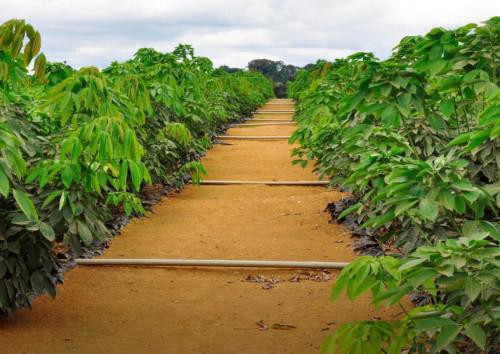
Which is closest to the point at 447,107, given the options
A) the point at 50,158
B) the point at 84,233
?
the point at 84,233

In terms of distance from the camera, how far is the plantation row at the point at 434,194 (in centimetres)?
219

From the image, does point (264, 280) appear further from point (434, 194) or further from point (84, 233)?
point (434, 194)

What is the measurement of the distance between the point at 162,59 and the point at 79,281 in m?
4.99

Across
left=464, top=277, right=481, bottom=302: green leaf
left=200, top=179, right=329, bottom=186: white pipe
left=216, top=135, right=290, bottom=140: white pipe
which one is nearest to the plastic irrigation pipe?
left=464, top=277, right=481, bottom=302: green leaf

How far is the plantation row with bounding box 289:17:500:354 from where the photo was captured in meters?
2.19

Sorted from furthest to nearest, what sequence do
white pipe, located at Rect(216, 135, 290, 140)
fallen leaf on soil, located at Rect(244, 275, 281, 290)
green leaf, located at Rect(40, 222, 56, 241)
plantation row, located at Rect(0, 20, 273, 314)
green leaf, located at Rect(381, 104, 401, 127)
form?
white pipe, located at Rect(216, 135, 290, 140) < fallen leaf on soil, located at Rect(244, 275, 281, 290) < green leaf, located at Rect(40, 222, 56, 241) < green leaf, located at Rect(381, 104, 401, 127) < plantation row, located at Rect(0, 20, 273, 314)

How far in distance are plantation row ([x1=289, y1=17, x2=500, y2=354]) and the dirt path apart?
791mm

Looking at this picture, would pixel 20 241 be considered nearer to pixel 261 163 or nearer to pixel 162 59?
pixel 162 59

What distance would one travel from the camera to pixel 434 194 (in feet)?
7.72

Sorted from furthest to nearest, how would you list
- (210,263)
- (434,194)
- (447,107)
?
(210,263), (447,107), (434,194)

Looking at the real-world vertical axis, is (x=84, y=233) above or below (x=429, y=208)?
below

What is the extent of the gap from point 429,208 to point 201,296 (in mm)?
2919

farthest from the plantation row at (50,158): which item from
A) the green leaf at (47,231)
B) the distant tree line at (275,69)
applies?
the distant tree line at (275,69)

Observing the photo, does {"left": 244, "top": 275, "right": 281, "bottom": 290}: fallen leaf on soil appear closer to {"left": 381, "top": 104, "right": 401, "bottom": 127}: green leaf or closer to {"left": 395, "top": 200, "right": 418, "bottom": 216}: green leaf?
{"left": 381, "top": 104, "right": 401, "bottom": 127}: green leaf
